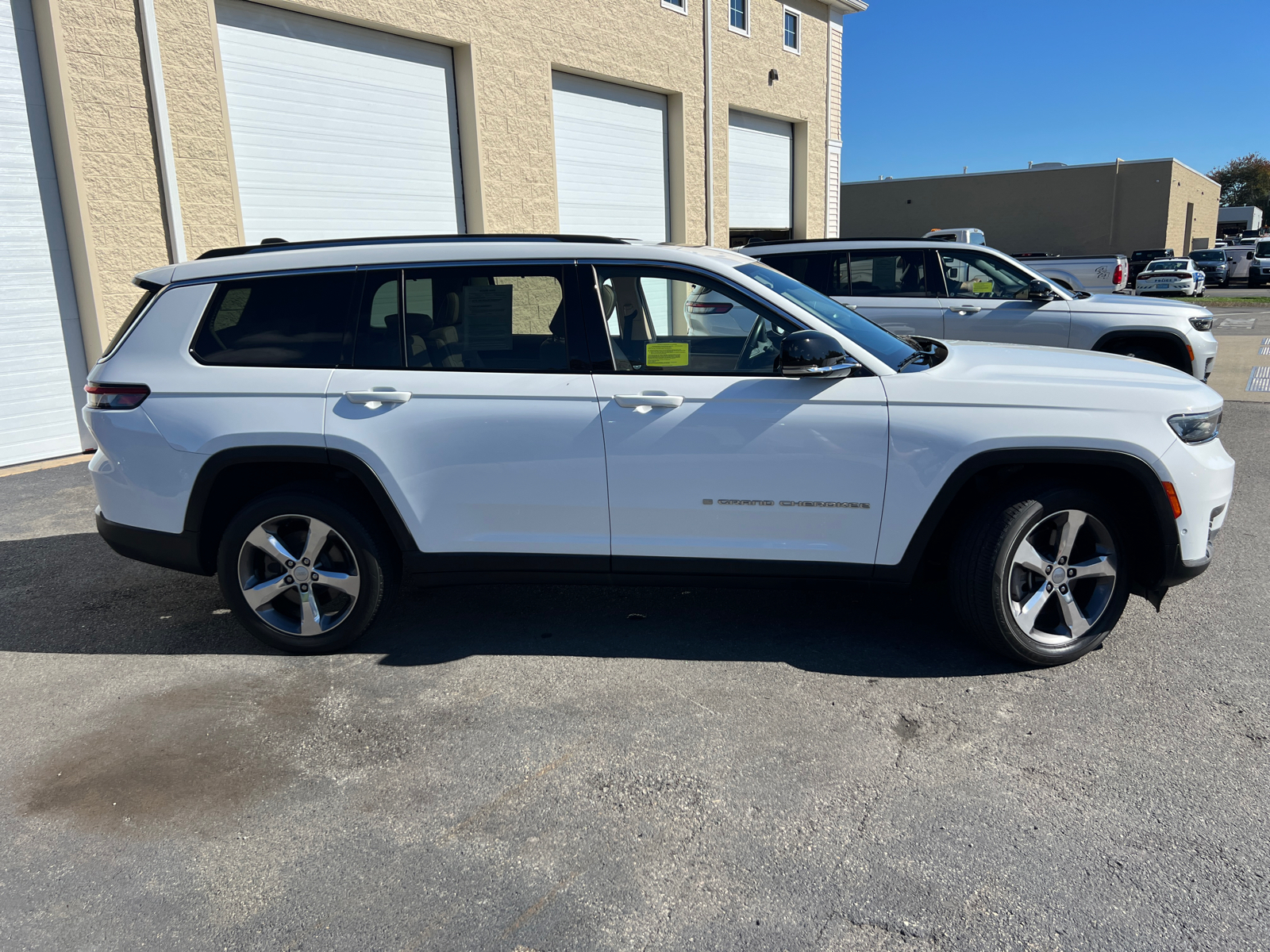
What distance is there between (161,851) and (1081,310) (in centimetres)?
859

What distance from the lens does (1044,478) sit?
3.76 meters

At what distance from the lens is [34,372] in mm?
8352

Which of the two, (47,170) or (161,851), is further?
(47,170)

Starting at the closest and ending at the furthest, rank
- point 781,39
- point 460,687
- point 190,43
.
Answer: point 460,687 < point 190,43 < point 781,39

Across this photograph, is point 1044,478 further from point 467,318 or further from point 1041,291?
point 1041,291

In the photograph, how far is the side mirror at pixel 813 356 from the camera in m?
3.61

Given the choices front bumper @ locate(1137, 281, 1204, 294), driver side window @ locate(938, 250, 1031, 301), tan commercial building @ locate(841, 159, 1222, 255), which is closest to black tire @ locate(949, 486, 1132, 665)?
driver side window @ locate(938, 250, 1031, 301)

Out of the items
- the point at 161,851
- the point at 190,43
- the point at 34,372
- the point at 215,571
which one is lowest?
the point at 161,851

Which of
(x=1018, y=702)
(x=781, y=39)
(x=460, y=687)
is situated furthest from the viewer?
(x=781, y=39)

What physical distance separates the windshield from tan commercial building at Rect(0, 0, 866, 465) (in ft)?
22.7

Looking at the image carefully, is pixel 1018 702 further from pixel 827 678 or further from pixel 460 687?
pixel 460 687

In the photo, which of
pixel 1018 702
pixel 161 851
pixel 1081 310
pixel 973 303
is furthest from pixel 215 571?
pixel 1081 310

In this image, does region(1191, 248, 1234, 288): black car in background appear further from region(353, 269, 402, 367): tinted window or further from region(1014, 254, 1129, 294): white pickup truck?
region(353, 269, 402, 367): tinted window

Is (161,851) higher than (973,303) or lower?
lower
